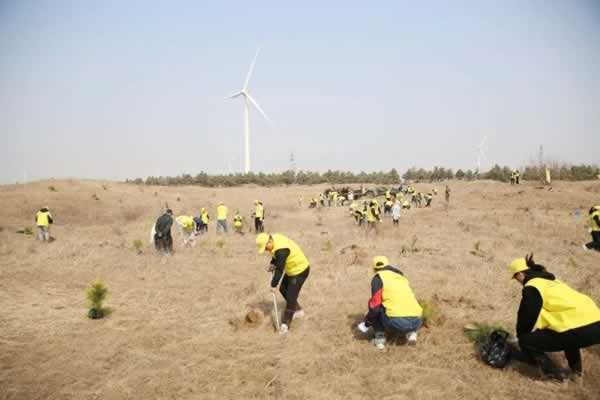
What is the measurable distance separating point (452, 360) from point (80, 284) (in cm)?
970

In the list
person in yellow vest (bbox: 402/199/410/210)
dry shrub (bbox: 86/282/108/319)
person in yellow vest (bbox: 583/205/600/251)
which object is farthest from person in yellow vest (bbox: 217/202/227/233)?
person in yellow vest (bbox: 402/199/410/210)

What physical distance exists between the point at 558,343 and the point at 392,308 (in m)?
2.15

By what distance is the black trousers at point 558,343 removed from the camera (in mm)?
4809

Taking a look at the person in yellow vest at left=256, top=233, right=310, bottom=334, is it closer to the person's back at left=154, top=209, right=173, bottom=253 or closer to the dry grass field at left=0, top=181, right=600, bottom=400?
the dry grass field at left=0, top=181, right=600, bottom=400

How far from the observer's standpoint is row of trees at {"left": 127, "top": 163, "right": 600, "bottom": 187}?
57.4 metres

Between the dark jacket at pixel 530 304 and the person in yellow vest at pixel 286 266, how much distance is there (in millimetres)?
3487

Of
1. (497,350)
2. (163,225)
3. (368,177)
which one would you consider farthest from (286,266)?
(368,177)

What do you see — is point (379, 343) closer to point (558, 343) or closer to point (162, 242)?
point (558, 343)

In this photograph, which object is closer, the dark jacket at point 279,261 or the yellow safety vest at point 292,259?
the dark jacket at point 279,261

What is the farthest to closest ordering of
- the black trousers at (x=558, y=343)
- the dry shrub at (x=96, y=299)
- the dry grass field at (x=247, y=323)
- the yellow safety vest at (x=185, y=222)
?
the yellow safety vest at (x=185, y=222)
the dry shrub at (x=96, y=299)
the dry grass field at (x=247, y=323)
the black trousers at (x=558, y=343)

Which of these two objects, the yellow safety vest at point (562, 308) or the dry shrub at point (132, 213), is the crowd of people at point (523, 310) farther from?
the dry shrub at point (132, 213)

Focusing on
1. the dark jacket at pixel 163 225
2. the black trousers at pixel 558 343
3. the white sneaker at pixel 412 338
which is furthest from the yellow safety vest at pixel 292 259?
the dark jacket at pixel 163 225

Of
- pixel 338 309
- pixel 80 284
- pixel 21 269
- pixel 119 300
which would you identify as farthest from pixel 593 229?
pixel 21 269

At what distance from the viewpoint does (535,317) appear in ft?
16.6
